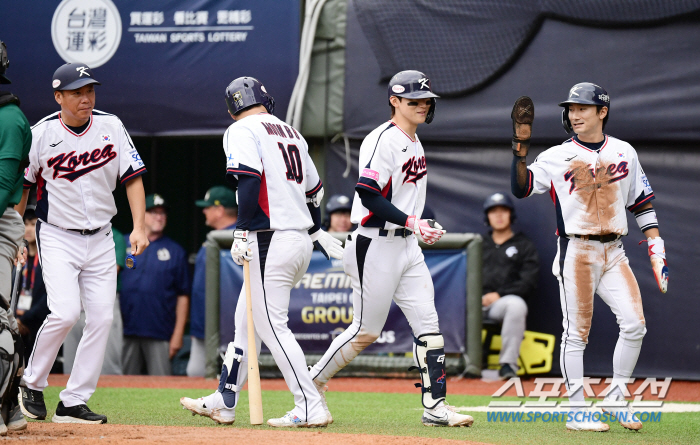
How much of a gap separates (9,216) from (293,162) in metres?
1.48

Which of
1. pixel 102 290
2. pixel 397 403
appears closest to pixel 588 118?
pixel 397 403

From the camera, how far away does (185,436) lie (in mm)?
4047

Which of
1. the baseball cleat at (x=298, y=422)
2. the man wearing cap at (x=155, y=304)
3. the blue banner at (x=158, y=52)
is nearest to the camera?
the baseball cleat at (x=298, y=422)

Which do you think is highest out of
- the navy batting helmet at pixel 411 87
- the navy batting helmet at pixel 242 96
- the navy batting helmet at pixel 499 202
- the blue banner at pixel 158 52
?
the blue banner at pixel 158 52

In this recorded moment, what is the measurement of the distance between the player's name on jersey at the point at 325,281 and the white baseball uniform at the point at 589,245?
2.98 metres

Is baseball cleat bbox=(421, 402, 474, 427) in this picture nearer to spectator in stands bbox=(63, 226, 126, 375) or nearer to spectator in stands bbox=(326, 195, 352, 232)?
spectator in stands bbox=(326, 195, 352, 232)

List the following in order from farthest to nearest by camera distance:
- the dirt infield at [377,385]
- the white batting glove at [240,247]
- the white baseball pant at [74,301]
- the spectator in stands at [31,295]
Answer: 1. the spectator in stands at [31,295]
2. the dirt infield at [377,385]
3. the white baseball pant at [74,301]
4. the white batting glove at [240,247]

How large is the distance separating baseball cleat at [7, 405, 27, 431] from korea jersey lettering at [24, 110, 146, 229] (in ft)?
3.48

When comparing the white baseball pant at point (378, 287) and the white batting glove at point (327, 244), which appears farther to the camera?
the white batting glove at point (327, 244)

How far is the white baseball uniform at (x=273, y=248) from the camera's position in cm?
462

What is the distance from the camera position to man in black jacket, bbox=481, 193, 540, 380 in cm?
779

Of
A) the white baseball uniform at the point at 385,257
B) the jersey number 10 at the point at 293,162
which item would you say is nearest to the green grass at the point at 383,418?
the white baseball uniform at the point at 385,257

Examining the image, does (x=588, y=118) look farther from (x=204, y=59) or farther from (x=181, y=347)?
(x=181, y=347)

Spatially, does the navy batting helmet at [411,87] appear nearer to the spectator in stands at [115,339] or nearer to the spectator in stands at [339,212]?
the spectator in stands at [339,212]
